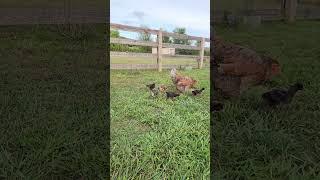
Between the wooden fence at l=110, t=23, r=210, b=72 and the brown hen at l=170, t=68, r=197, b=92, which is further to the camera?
the wooden fence at l=110, t=23, r=210, b=72

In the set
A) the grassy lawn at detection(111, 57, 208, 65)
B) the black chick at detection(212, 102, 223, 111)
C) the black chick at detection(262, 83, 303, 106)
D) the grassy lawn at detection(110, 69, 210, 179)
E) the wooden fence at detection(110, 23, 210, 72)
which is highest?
the wooden fence at detection(110, 23, 210, 72)

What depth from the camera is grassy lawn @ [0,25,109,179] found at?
8.25 feet

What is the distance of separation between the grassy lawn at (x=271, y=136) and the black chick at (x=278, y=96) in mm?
53

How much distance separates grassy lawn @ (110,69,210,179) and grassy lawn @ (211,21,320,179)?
12 centimetres

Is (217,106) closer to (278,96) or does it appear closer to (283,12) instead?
(278,96)

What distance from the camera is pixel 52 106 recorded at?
3.67 meters

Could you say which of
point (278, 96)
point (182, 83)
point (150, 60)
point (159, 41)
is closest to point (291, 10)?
→ point (159, 41)

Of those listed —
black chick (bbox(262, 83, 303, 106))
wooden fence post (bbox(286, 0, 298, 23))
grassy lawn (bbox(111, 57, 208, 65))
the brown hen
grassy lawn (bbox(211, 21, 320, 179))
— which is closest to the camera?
grassy lawn (bbox(211, 21, 320, 179))

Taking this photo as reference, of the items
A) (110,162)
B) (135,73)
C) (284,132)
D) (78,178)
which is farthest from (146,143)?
(135,73)

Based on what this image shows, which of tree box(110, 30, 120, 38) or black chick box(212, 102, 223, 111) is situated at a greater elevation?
tree box(110, 30, 120, 38)

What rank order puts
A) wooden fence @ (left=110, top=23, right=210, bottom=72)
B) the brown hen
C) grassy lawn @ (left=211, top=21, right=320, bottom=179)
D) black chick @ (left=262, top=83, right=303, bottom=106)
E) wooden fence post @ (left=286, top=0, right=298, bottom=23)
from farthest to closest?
Answer: 1. wooden fence post @ (left=286, top=0, right=298, bottom=23)
2. wooden fence @ (left=110, top=23, right=210, bottom=72)
3. the brown hen
4. black chick @ (left=262, top=83, right=303, bottom=106)
5. grassy lawn @ (left=211, top=21, right=320, bottom=179)

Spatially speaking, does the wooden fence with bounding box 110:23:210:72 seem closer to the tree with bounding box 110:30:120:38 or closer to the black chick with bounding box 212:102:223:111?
the tree with bounding box 110:30:120:38

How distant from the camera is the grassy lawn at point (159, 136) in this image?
2.50 meters

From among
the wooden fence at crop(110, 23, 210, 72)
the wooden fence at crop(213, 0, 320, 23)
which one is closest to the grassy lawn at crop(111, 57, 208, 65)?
the wooden fence at crop(110, 23, 210, 72)
